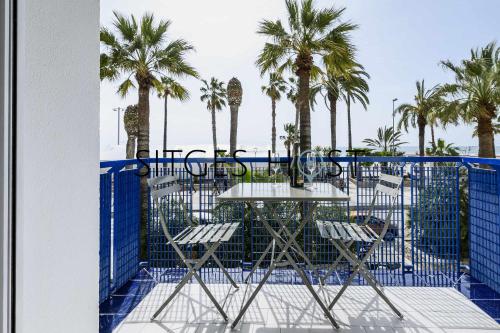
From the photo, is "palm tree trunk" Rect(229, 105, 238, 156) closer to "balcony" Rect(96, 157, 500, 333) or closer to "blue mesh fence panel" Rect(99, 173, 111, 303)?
"balcony" Rect(96, 157, 500, 333)

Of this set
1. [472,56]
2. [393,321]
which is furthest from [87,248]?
[472,56]

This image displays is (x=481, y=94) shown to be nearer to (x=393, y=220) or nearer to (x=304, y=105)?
(x=304, y=105)

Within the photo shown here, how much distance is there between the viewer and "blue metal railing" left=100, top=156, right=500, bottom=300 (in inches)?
121

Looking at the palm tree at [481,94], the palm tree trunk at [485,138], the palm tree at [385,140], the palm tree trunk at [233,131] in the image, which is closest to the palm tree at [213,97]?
the palm tree trunk at [233,131]

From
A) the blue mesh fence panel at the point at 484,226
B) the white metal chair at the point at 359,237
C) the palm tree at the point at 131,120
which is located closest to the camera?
the white metal chair at the point at 359,237

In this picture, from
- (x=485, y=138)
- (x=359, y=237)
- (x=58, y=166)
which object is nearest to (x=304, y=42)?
(x=485, y=138)

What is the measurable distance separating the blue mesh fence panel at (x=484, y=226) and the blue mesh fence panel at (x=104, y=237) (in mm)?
2912

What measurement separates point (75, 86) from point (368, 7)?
838 centimetres

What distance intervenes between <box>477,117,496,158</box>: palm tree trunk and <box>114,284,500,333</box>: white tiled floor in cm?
879

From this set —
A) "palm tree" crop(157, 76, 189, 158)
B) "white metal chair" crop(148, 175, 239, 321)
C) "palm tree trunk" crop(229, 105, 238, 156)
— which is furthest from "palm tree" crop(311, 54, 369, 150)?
"white metal chair" crop(148, 175, 239, 321)

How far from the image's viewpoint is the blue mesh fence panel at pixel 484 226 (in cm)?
289

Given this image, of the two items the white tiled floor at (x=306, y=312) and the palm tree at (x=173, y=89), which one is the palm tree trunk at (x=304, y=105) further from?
the white tiled floor at (x=306, y=312)

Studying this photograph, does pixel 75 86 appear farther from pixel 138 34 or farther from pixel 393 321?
pixel 138 34

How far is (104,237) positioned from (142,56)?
718 cm
